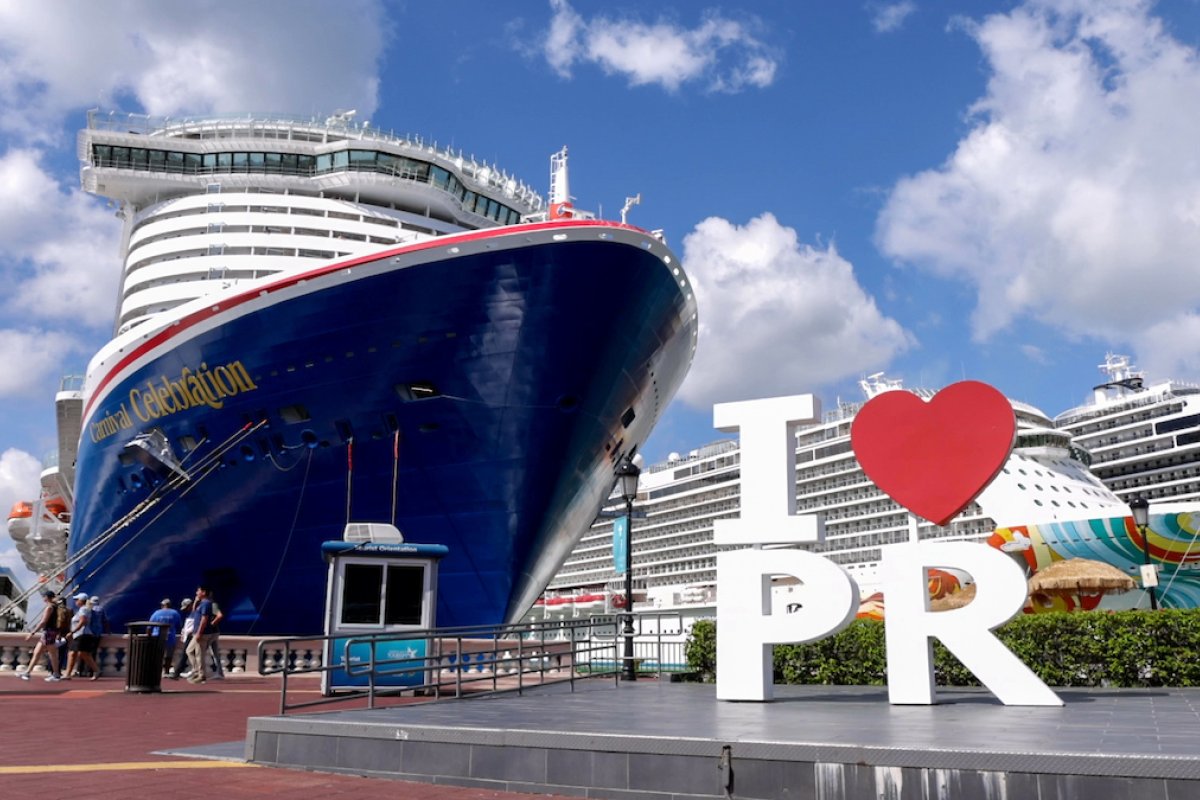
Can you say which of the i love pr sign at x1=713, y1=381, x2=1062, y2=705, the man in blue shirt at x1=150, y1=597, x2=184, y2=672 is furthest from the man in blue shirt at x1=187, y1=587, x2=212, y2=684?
the i love pr sign at x1=713, y1=381, x2=1062, y2=705

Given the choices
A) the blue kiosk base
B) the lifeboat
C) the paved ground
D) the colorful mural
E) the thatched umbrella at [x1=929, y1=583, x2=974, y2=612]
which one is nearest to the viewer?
the blue kiosk base

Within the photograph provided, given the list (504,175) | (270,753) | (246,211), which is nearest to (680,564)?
(504,175)

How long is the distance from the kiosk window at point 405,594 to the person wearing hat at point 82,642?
18.2 feet

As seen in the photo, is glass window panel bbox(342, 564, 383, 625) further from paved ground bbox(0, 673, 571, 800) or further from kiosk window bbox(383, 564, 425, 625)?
paved ground bbox(0, 673, 571, 800)

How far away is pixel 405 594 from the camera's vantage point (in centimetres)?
1305

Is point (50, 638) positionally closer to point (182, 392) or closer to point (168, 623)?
point (168, 623)

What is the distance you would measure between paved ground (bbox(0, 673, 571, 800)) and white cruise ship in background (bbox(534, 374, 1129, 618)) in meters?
27.6

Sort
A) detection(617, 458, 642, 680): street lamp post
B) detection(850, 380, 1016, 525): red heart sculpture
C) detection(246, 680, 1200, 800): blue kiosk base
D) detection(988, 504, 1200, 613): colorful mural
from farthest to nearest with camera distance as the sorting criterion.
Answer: detection(988, 504, 1200, 613): colorful mural
detection(617, 458, 642, 680): street lamp post
detection(850, 380, 1016, 525): red heart sculpture
detection(246, 680, 1200, 800): blue kiosk base

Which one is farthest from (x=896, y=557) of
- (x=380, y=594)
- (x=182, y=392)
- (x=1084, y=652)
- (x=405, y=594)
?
(x=182, y=392)

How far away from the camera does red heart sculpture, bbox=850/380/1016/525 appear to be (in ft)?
32.1

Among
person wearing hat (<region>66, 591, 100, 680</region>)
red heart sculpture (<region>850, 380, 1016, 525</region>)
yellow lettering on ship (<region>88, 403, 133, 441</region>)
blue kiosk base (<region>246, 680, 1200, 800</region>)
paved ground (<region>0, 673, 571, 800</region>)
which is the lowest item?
paved ground (<region>0, 673, 571, 800</region>)

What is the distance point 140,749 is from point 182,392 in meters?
11.5

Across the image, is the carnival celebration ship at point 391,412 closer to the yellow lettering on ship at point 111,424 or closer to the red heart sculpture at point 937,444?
the yellow lettering on ship at point 111,424

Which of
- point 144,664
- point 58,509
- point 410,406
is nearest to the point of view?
point 144,664
